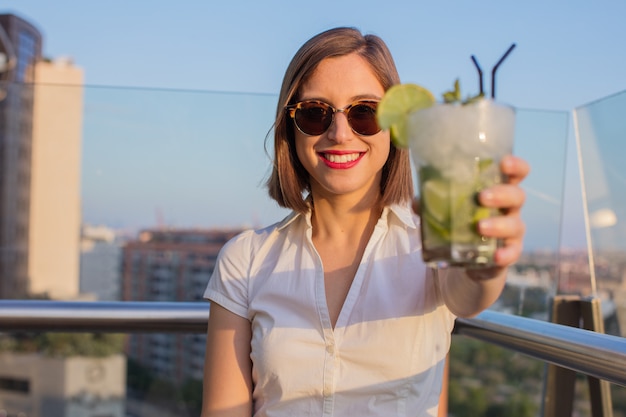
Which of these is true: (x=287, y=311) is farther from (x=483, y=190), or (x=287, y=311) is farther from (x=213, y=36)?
(x=213, y=36)

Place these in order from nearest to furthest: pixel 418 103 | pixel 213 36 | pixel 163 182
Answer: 1. pixel 418 103
2. pixel 163 182
3. pixel 213 36

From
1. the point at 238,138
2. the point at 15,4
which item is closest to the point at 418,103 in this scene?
the point at 238,138

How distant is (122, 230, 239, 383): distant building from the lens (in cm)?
379

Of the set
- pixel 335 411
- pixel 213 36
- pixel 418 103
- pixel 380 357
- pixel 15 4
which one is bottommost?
pixel 335 411

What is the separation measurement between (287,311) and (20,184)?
5.54 meters

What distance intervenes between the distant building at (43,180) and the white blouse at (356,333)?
5.37ft

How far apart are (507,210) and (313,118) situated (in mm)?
654

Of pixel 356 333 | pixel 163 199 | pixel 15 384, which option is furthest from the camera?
pixel 15 384

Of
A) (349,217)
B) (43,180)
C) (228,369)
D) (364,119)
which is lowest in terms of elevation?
(228,369)

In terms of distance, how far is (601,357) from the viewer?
1224mm

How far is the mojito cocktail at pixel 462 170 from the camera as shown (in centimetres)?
96

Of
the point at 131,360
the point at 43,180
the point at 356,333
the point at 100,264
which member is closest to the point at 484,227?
the point at 356,333

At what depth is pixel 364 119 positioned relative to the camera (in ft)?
4.89

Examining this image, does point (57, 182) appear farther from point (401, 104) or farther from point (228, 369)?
point (401, 104)
